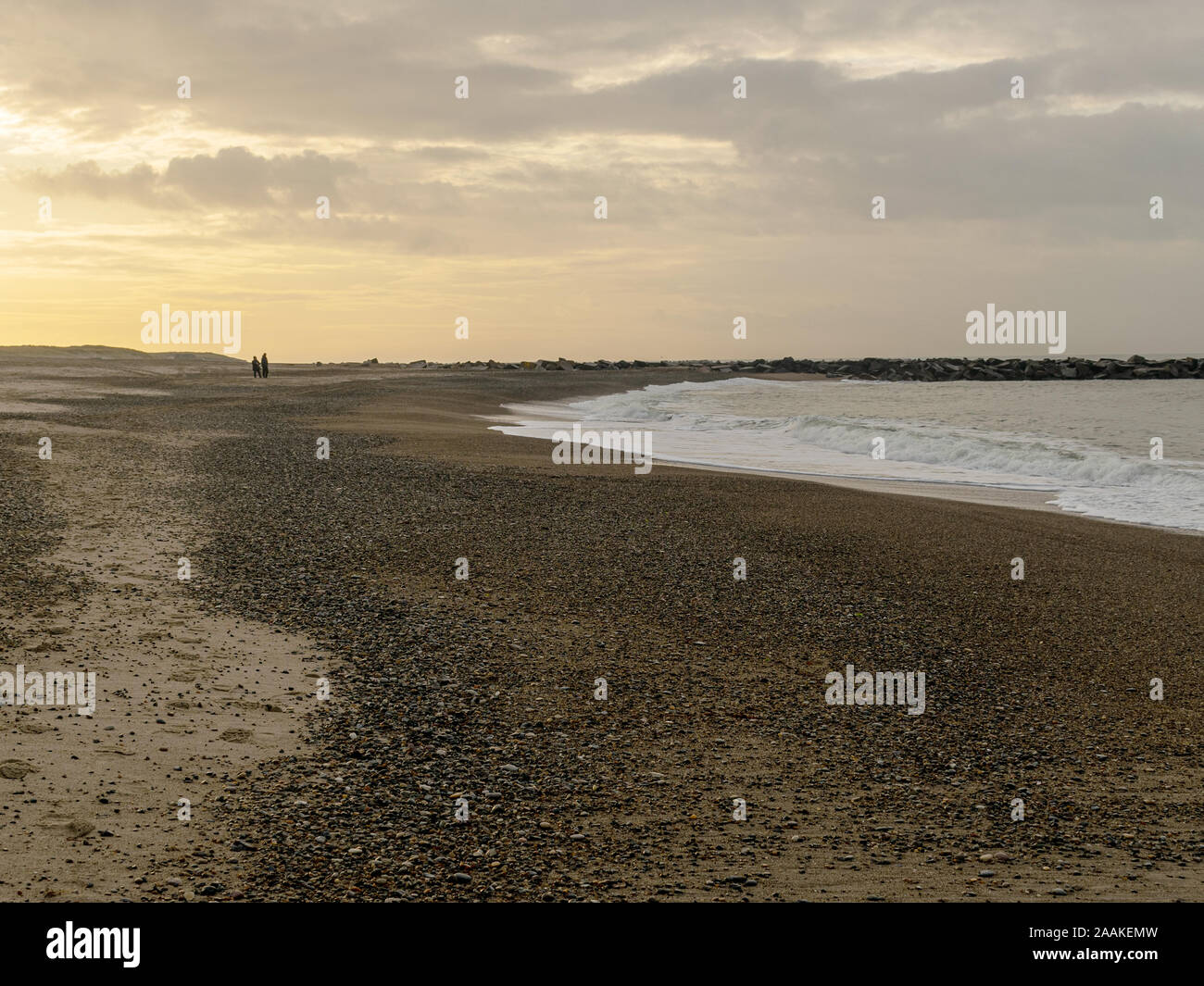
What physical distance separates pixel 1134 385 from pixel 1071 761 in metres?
87.5

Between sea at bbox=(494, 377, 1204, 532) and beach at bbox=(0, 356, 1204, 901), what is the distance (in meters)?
8.02

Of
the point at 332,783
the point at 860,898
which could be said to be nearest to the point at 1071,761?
the point at 860,898

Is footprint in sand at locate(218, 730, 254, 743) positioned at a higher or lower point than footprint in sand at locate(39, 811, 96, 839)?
higher

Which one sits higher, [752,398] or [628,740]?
[752,398]

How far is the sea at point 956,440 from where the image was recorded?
23.6 m

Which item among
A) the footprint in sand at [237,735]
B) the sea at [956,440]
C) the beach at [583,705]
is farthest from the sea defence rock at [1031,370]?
the footprint in sand at [237,735]

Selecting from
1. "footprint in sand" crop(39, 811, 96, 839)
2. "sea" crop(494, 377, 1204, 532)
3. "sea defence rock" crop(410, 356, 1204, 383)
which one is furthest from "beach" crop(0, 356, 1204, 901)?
"sea defence rock" crop(410, 356, 1204, 383)

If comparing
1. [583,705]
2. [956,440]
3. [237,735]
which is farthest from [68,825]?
[956,440]

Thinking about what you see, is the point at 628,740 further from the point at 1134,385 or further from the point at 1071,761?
the point at 1134,385

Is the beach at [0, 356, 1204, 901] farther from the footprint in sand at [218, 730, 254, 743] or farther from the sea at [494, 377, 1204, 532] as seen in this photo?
the sea at [494, 377, 1204, 532]

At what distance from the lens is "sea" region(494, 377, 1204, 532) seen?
23592 mm

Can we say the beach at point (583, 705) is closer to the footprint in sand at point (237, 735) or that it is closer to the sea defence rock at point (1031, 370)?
the footprint in sand at point (237, 735)
